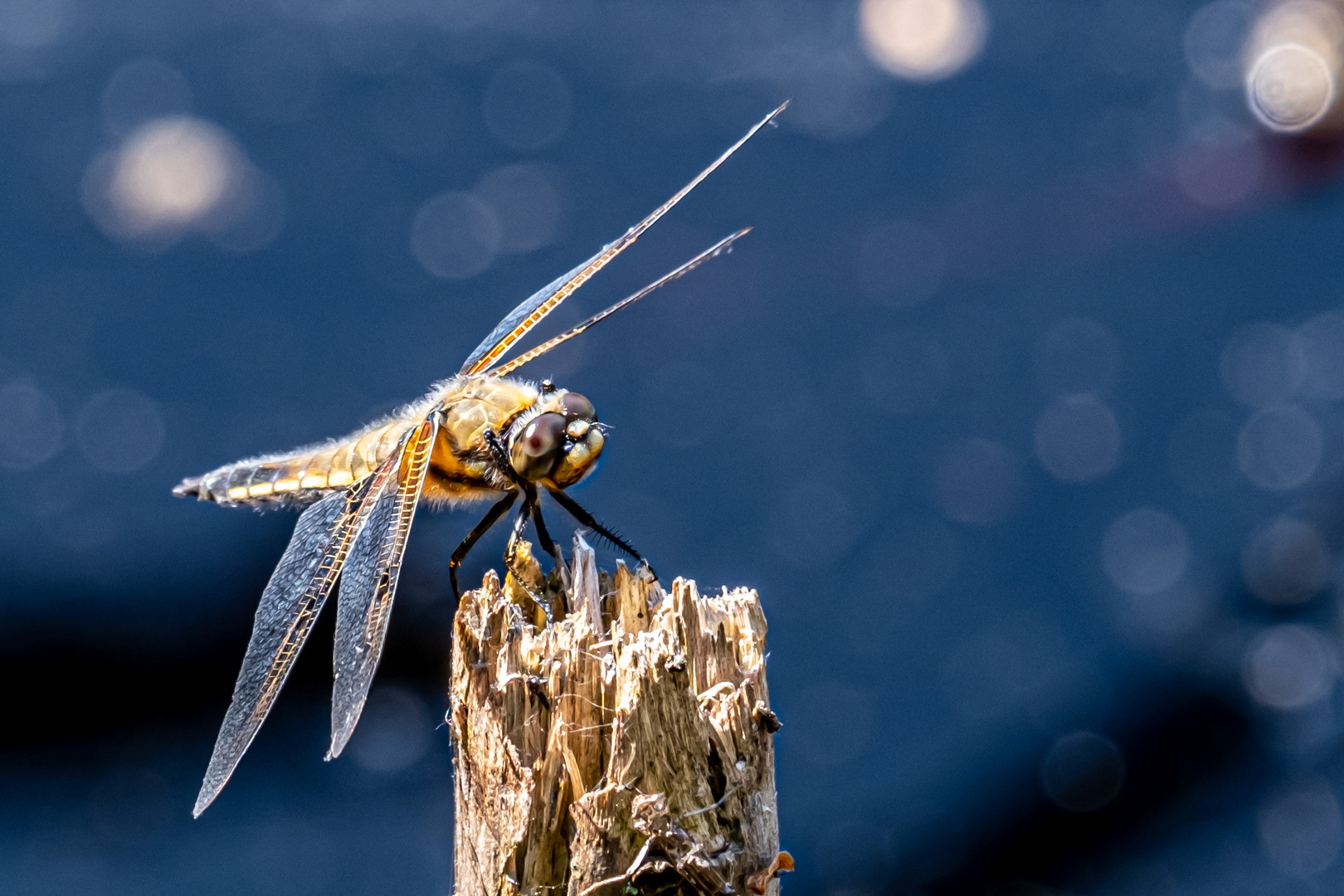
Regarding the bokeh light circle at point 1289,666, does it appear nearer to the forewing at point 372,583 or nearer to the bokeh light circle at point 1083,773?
the bokeh light circle at point 1083,773

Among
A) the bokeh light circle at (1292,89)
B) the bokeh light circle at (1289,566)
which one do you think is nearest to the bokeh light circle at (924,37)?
the bokeh light circle at (1292,89)

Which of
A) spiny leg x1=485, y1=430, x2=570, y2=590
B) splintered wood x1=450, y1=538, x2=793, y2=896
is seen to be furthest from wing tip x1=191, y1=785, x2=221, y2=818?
spiny leg x1=485, y1=430, x2=570, y2=590

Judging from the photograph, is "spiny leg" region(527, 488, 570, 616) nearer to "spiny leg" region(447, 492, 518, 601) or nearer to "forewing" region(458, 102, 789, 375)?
"spiny leg" region(447, 492, 518, 601)

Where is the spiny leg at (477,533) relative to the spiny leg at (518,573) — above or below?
above

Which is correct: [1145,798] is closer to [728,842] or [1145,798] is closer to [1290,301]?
[1290,301]

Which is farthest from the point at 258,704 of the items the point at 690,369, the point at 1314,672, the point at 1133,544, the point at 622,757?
the point at 1314,672

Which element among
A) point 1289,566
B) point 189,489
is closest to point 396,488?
point 189,489
